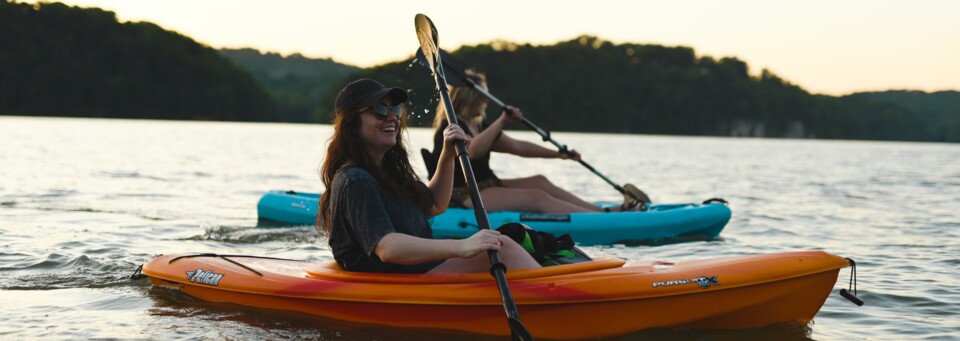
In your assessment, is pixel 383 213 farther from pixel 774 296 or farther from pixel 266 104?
pixel 266 104

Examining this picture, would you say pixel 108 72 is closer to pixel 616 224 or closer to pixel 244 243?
pixel 244 243

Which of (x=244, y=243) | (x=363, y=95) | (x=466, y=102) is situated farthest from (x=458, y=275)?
(x=244, y=243)

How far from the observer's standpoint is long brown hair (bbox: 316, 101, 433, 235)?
3756 millimetres

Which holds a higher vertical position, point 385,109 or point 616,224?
point 385,109

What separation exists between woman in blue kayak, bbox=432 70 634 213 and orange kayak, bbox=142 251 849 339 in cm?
282

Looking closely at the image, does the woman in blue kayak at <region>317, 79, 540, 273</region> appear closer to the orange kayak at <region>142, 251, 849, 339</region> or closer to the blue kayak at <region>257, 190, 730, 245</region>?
the orange kayak at <region>142, 251, 849, 339</region>

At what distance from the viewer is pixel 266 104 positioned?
3477 inches

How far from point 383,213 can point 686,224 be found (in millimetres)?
4949

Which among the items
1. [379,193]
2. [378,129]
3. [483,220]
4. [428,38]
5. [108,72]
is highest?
[108,72]

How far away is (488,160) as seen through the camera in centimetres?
768

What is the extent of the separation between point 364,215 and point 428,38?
2.19 metres

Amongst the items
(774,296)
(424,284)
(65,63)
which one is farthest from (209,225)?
(65,63)

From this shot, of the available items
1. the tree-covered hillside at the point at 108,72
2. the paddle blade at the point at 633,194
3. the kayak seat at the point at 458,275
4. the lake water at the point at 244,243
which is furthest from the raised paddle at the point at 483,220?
the tree-covered hillside at the point at 108,72

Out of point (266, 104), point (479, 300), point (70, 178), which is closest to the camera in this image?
point (479, 300)
